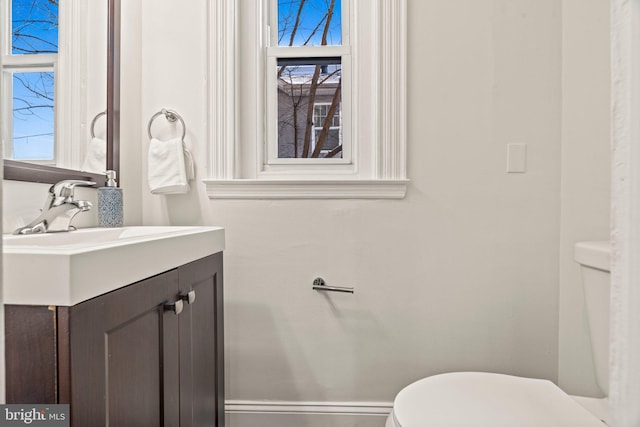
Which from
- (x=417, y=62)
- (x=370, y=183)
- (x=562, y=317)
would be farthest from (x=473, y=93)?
(x=562, y=317)

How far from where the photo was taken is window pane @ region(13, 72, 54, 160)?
3.16ft

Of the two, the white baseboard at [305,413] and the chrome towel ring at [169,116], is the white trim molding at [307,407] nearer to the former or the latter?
the white baseboard at [305,413]

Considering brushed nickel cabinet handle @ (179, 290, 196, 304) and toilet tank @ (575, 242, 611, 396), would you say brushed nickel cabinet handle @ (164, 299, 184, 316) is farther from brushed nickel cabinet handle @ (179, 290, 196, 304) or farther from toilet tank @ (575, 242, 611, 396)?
toilet tank @ (575, 242, 611, 396)

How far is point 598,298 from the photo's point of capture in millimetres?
1046

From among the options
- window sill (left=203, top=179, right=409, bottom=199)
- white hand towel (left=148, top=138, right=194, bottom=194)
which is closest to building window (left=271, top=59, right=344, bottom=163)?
window sill (left=203, top=179, right=409, bottom=199)

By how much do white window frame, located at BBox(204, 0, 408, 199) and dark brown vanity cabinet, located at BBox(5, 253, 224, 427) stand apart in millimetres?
437

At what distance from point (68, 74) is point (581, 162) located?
1.69m

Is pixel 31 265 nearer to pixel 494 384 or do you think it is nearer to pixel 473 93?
pixel 494 384

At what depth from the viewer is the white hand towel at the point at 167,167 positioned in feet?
4.60

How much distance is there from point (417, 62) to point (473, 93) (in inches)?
9.3

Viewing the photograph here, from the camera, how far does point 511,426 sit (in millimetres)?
841

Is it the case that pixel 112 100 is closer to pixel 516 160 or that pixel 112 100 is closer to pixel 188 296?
pixel 188 296

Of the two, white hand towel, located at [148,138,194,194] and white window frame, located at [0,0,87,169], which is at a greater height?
white window frame, located at [0,0,87,169]

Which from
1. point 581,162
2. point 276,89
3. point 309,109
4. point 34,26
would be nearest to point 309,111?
point 309,109
